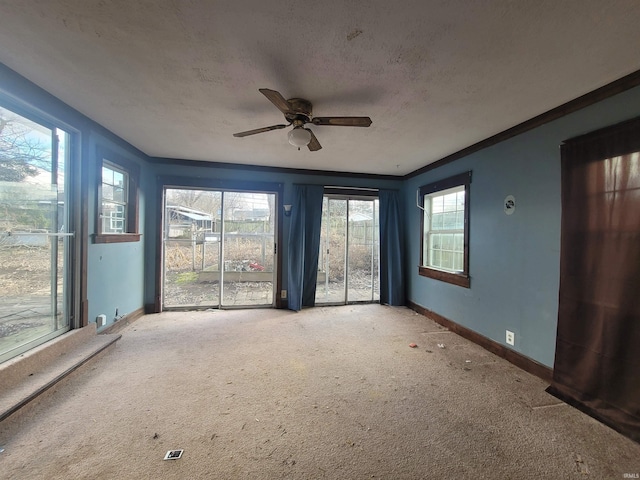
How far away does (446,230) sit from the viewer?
3773 millimetres

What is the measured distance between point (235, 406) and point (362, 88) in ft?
8.15

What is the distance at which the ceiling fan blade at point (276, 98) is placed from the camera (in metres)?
1.66

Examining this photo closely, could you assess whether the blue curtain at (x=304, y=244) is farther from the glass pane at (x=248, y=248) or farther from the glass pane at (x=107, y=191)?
the glass pane at (x=107, y=191)

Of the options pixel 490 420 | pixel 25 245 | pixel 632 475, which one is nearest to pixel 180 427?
pixel 25 245

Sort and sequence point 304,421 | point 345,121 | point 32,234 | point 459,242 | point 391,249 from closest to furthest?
point 304,421 → point 345,121 → point 32,234 → point 459,242 → point 391,249

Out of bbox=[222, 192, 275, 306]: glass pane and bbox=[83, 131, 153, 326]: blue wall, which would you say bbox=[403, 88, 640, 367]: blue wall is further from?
bbox=[83, 131, 153, 326]: blue wall

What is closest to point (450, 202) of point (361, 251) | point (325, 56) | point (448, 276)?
point (448, 276)

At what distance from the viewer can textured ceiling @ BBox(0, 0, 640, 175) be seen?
4.21 ft

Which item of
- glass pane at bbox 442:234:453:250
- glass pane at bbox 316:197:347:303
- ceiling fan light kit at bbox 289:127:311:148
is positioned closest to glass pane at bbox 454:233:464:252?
glass pane at bbox 442:234:453:250

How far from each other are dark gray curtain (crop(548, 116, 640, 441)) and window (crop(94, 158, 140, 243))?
174 inches

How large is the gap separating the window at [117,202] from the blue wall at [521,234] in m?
4.24

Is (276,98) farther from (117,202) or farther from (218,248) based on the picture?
(218,248)

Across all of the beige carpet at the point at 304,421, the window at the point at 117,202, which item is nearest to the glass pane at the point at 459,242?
the beige carpet at the point at 304,421

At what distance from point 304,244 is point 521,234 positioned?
9.40ft
